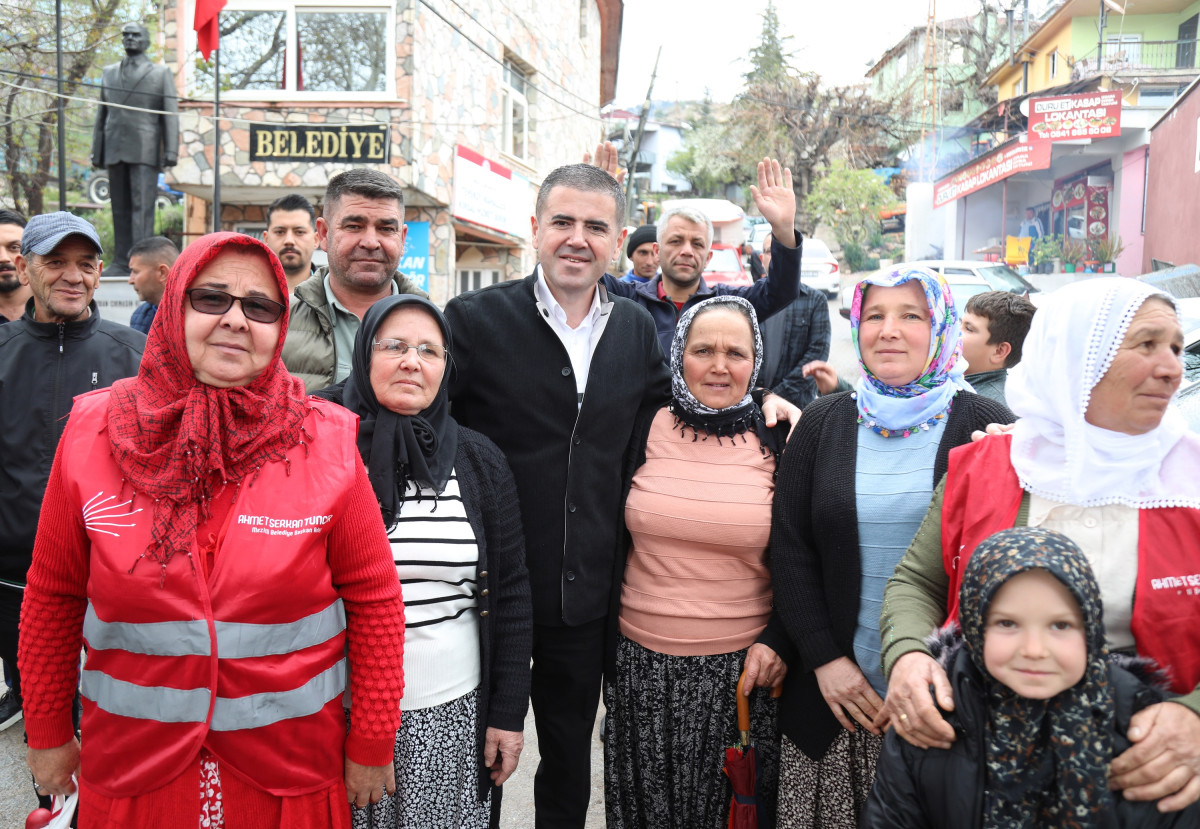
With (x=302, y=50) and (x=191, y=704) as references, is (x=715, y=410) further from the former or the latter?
(x=302, y=50)

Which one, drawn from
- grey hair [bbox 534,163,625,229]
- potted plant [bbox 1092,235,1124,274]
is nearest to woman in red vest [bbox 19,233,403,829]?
grey hair [bbox 534,163,625,229]

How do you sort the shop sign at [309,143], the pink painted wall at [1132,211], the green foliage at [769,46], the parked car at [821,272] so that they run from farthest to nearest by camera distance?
the green foliage at [769,46] → the parked car at [821,272] → the pink painted wall at [1132,211] → the shop sign at [309,143]

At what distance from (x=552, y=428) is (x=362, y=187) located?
4.31ft

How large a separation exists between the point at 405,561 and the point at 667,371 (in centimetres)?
128

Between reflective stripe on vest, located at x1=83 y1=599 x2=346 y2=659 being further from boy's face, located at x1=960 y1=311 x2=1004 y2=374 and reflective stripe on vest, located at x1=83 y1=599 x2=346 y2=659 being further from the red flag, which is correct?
the red flag

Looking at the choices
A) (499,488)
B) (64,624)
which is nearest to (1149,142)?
(499,488)

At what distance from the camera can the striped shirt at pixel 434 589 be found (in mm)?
2139

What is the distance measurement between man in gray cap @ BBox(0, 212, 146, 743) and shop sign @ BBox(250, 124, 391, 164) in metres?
8.47

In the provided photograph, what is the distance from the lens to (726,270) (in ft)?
49.0

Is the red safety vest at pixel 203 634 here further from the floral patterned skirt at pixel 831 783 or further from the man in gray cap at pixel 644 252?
the man in gray cap at pixel 644 252

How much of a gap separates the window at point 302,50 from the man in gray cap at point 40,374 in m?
9.02

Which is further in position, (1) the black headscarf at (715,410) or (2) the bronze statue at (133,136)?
(2) the bronze statue at (133,136)

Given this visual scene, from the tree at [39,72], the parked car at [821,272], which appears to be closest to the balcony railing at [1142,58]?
the parked car at [821,272]

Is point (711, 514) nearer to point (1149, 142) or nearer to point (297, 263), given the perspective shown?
point (297, 263)
